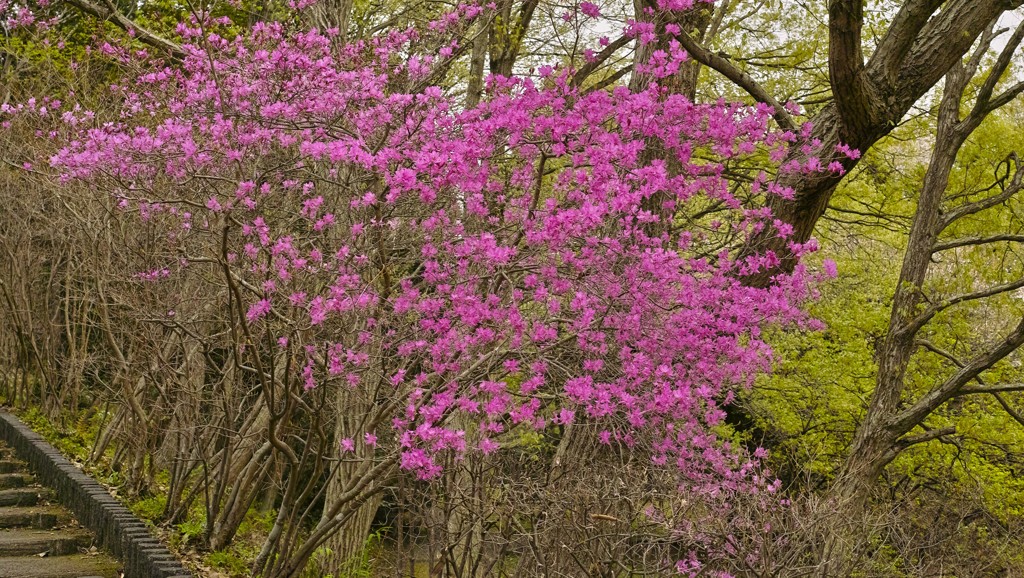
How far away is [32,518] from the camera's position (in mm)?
9109

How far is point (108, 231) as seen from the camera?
8289 mm

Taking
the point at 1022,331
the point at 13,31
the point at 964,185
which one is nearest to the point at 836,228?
the point at 964,185

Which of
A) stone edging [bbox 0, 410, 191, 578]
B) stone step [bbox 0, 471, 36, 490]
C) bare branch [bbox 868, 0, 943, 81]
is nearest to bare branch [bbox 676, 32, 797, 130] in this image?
bare branch [bbox 868, 0, 943, 81]

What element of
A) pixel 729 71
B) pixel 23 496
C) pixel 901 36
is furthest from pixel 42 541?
pixel 901 36

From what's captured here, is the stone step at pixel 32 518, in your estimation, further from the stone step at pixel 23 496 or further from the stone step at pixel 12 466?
the stone step at pixel 12 466

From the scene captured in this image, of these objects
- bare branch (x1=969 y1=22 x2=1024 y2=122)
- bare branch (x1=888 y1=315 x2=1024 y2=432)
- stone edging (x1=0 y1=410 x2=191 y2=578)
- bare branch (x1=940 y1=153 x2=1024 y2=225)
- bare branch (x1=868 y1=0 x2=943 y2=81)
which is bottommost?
stone edging (x1=0 y1=410 x2=191 y2=578)

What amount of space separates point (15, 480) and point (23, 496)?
881 millimetres

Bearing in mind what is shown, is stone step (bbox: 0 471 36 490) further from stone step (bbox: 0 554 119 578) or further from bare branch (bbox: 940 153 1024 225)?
bare branch (bbox: 940 153 1024 225)

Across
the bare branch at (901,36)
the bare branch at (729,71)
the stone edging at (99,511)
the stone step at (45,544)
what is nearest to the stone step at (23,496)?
the stone edging at (99,511)

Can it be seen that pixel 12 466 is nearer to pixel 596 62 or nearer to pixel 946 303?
pixel 596 62

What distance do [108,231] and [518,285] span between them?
12.2 ft

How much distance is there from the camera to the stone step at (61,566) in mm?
7234

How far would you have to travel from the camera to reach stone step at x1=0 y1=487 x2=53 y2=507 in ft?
32.0

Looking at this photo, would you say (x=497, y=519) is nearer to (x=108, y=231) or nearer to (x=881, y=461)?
(x=108, y=231)
